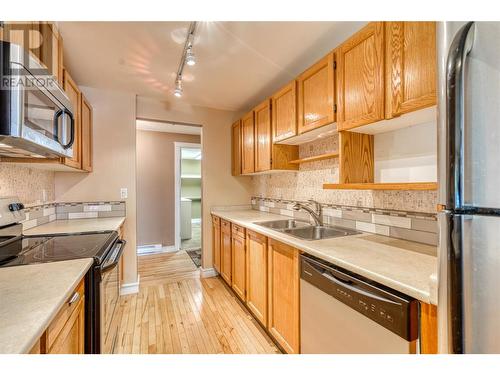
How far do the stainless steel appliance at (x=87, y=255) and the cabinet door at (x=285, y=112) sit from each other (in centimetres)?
166

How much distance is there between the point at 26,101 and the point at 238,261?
2.02 meters

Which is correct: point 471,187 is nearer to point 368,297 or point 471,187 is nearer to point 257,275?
point 368,297

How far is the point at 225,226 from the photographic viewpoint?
2738mm

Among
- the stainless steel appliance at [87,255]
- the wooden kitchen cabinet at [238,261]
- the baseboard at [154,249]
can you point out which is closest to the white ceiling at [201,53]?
the stainless steel appliance at [87,255]

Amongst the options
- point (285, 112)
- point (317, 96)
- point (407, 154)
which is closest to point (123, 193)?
point (285, 112)

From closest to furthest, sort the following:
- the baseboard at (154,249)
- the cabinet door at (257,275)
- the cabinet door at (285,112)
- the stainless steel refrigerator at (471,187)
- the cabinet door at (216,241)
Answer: the stainless steel refrigerator at (471,187) → the cabinet door at (257,275) → the cabinet door at (285,112) → the cabinet door at (216,241) → the baseboard at (154,249)

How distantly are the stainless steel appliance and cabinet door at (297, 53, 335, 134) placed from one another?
1674mm

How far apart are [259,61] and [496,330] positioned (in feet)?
6.96

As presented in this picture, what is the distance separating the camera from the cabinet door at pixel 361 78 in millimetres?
1285

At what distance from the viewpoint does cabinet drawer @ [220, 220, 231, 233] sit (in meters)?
2.63

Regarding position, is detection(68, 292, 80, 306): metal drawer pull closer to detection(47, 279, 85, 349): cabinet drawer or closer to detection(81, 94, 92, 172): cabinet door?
detection(47, 279, 85, 349): cabinet drawer

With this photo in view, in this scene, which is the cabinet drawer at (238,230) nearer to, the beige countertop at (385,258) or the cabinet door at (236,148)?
the beige countertop at (385,258)

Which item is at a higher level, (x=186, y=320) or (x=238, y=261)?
(x=238, y=261)
